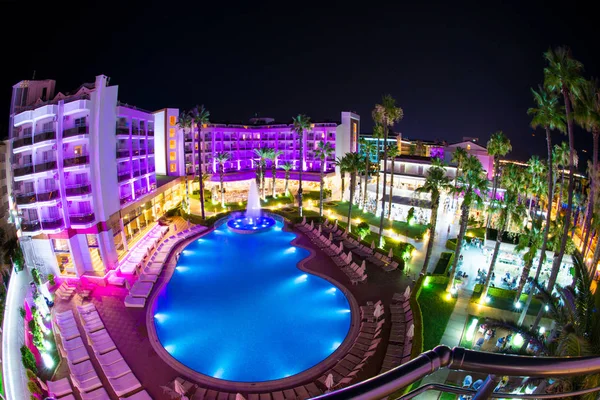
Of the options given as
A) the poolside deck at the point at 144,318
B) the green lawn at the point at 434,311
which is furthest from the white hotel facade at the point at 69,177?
the green lawn at the point at 434,311

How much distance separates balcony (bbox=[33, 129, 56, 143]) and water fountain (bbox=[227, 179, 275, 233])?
2185cm

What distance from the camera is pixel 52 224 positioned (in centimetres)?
3016

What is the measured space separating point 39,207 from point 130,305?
1210 centimetres

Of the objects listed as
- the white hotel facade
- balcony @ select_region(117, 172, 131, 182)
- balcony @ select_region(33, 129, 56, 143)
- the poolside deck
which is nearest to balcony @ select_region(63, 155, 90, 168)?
the white hotel facade

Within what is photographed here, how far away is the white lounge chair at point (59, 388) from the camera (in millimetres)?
18625

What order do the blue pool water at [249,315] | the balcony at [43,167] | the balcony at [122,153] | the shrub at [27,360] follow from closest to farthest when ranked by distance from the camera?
the shrub at [27,360] → the blue pool water at [249,315] → the balcony at [43,167] → the balcony at [122,153]

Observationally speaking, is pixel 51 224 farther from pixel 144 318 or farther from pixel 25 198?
pixel 144 318

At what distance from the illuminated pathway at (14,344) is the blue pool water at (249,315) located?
7381 mm

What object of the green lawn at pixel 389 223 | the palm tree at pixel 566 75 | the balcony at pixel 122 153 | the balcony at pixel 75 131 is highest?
the palm tree at pixel 566 75

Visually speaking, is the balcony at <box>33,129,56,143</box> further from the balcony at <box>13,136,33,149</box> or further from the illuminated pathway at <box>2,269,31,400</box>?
the illuminated pathway at <box>2,269,31,400</box>

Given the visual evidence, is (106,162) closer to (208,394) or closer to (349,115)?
(208,394)

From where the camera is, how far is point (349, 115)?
233 ft

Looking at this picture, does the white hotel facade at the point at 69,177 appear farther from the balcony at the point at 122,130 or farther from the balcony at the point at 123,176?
the balcony at the point at 123,176

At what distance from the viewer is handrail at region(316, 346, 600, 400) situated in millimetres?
2561
